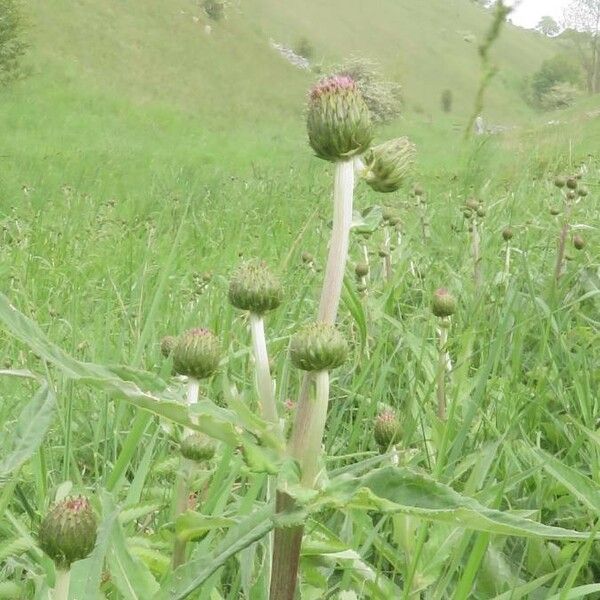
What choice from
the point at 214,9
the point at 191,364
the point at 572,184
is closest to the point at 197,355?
the point at 191,364

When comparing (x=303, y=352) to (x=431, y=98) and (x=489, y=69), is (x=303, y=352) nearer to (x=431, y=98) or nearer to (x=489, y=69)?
(x=489, y=69)

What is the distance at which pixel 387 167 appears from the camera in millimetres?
1008

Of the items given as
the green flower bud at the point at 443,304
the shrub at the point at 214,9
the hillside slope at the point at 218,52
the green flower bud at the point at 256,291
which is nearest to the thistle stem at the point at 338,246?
the green flower bud at the point at 256,291

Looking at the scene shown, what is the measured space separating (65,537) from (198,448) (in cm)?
33

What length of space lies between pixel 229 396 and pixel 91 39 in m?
32.3

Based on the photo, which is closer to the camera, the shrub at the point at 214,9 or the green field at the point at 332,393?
the green field at the point at 332,393

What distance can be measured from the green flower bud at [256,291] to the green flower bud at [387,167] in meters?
0.18

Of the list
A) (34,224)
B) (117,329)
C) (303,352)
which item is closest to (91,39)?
(34,224)

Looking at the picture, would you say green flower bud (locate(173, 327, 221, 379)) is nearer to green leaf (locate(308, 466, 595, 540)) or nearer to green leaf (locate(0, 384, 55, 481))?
green leaf (locate(0, 384, 55, 481))

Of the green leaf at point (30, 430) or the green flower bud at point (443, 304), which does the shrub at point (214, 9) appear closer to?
the green flower bud at point (443, 304)

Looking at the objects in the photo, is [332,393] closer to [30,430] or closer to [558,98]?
[30,430]

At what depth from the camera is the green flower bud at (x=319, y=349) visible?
0.89m

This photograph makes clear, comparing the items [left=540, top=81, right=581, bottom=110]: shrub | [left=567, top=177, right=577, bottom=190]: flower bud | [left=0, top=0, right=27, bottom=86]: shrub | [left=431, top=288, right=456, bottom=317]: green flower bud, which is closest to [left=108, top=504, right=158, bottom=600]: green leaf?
[left=431, top=288, right=456, bottom=317]: green flower bud

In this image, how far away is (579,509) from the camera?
1412 mm
